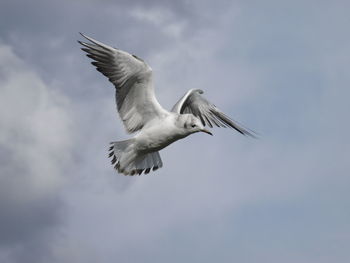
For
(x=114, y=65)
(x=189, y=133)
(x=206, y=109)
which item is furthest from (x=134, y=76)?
(x=206, y=109)

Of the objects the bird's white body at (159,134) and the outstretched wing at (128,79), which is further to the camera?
the outstretched wing at (128,79)

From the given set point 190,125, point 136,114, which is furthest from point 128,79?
point 190,125

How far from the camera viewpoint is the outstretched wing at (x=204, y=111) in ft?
66.7

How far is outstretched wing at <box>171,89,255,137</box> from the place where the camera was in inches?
801

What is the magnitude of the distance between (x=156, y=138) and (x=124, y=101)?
129 centimetres

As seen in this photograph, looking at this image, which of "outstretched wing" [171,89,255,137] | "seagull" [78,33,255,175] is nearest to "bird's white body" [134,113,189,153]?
"seagull" [78,33,255,175]

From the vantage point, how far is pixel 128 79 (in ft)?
56.9

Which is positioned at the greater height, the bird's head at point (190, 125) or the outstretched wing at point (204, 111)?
the outstretched wing at point (204, 111)

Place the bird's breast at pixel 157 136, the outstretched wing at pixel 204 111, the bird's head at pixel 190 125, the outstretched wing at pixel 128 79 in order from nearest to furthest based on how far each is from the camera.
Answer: the bird's head at pixel 190 125 → the bird's breast at pixel 157 136 → the outstretched wing at pixel 128 79 → the outstretched wing at pixel 204 111

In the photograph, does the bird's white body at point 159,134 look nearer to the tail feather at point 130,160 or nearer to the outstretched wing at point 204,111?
the tail feather at point 130,160

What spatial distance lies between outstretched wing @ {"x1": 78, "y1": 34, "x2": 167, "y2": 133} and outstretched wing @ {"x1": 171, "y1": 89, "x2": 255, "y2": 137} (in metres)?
2.84

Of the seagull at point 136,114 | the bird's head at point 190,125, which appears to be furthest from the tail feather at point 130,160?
the bird's head at point 190,125

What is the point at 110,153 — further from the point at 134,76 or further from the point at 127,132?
the point at 134,76

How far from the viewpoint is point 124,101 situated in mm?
17625
